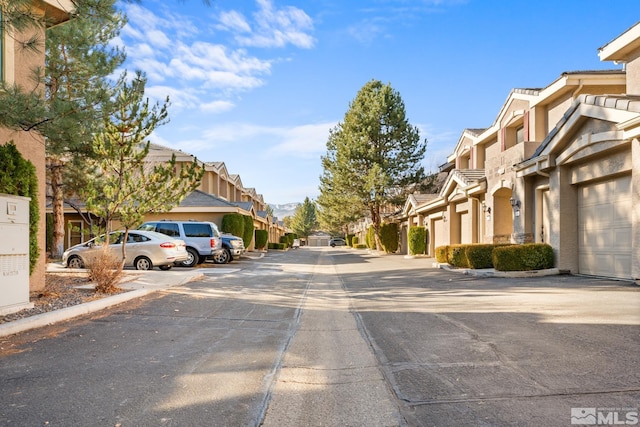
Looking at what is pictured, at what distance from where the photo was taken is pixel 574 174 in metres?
12.5

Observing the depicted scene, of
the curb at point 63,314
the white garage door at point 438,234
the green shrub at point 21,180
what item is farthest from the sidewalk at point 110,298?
the white garage door at point 438,234

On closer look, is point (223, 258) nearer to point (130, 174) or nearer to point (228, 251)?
point (228, 251)

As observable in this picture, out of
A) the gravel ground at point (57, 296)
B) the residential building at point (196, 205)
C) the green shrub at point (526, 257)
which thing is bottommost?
the gravel ground at point (57, 296)

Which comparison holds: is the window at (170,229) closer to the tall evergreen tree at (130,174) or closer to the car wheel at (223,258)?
the car wheel at (223,258)

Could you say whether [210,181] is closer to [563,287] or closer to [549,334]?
[563,287]

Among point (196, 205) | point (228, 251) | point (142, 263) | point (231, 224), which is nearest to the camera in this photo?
point (142, 263)

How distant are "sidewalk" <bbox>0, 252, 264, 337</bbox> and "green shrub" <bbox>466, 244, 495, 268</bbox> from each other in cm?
891

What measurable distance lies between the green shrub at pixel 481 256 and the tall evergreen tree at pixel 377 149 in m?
18.9

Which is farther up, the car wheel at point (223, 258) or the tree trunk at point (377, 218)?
the tree trunk at point (377, 218)

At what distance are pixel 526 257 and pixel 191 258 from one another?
498 inches

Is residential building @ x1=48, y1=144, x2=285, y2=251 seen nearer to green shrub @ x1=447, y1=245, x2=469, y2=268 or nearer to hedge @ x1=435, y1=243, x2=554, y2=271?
green shrub @ x1=447, y1=245, x2=469, y2=268

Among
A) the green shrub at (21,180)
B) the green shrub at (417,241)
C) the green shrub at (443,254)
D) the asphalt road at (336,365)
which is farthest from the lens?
the green shrub at (417,241)

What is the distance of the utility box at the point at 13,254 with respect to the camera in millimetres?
7086

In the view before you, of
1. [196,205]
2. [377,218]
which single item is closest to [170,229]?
[196,205]
